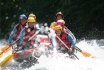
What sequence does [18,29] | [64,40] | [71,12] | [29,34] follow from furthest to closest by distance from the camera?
[71,12] → [18,29] → [29,34] → [64,40]

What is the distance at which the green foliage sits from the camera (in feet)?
47.0

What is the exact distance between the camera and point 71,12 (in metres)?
15.3

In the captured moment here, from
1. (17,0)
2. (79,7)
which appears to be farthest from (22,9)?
(79,7)

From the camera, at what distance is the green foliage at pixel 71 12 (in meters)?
14.3

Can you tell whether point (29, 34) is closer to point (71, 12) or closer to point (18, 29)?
point (18, 29)

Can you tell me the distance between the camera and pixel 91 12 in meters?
14.3

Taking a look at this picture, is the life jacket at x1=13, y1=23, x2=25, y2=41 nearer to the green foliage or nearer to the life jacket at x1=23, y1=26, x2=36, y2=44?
the life jacket at x1=23, y1=26, x2=36, y2=44

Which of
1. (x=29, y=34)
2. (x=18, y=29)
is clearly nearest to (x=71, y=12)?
(x=18, y=29)

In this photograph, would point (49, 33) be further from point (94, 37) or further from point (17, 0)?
point (17, 0)

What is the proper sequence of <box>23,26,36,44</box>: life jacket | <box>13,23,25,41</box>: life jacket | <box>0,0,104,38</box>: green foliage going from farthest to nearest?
<box>0,0,104,38</box>: green foliage < <box>13,23,25,41</box>: life jacket < <box>23,26,36,44</box>: life jacket

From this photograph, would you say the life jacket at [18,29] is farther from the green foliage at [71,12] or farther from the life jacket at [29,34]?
the green foliage at [71,12]

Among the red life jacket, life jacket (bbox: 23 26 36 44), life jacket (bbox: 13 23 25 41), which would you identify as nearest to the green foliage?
life jacket (bbox: 13 23 25 41)

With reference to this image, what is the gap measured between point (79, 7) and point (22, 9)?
4.87 m

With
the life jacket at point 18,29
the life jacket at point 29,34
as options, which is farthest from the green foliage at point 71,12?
the life jacket at point 29,34
